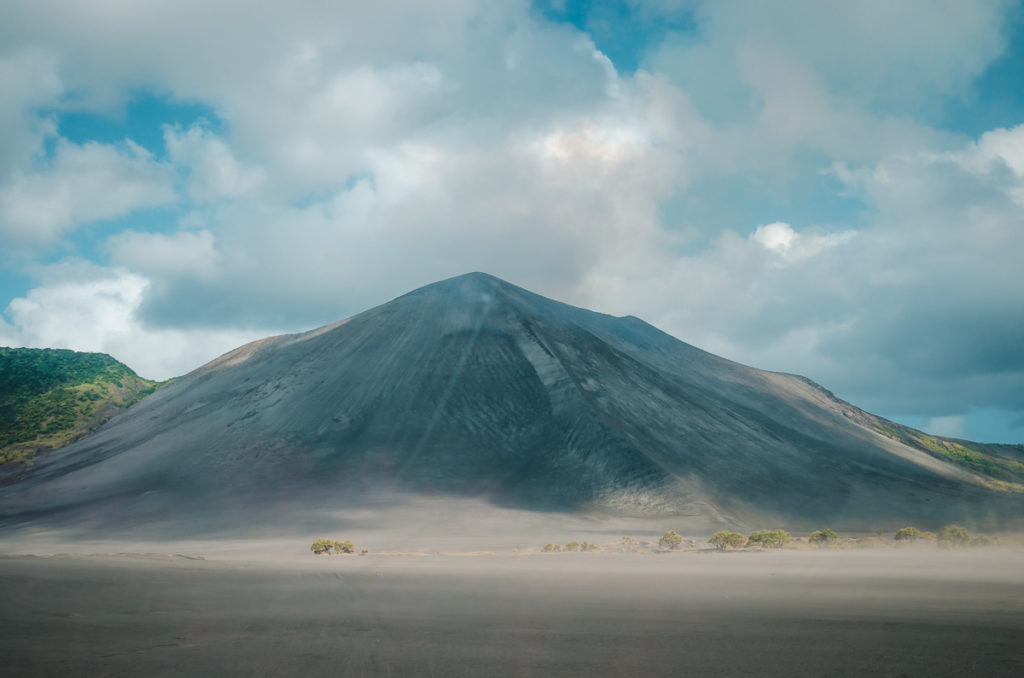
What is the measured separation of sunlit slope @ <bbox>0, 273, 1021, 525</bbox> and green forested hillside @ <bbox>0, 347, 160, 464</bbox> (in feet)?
39.5

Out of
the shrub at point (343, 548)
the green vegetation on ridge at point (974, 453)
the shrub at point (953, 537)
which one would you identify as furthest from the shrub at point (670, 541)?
the green vegetation on ridge at point (974, 453)

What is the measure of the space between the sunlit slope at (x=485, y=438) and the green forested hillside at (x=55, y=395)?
1203 cm

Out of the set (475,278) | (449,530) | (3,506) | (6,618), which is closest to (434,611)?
(6,618)

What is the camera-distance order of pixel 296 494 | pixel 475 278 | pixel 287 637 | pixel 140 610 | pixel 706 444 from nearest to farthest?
pixel 287 637
pixel 140 610
pixel 296 494
pixel 706 444
pixel 475 278

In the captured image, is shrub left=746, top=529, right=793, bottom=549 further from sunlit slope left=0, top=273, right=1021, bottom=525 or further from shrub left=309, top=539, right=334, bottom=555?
shrub left=309, top=539, right=334, bottom=555

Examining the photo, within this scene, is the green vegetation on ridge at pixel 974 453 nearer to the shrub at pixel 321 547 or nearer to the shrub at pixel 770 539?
the shrub at pixel 770 539

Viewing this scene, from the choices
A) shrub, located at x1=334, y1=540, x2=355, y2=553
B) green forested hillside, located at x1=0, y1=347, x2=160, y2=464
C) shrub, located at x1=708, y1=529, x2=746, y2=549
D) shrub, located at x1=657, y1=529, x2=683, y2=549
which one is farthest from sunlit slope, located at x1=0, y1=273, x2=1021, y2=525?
shrub, located at x1=334, y1=540, x2=355, y2=553

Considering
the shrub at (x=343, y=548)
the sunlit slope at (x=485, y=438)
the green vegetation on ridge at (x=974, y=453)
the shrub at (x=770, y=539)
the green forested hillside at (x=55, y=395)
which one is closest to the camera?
the shrub at (x=770, y=539)

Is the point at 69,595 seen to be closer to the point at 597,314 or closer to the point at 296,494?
the point at 296,494

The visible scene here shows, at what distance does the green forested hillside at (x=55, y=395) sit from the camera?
10281 cm

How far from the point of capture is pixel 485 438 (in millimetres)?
78812

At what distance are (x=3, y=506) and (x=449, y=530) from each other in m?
49.2

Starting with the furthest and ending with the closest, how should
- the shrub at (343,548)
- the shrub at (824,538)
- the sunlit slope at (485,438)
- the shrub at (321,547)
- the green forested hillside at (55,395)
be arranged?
the green forested hillside at (55,395), the sunlit slope at (485,438), the shrub at (824,538), the shrub at (343,548), the shrub at (321,547)

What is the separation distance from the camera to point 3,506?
69562mm
